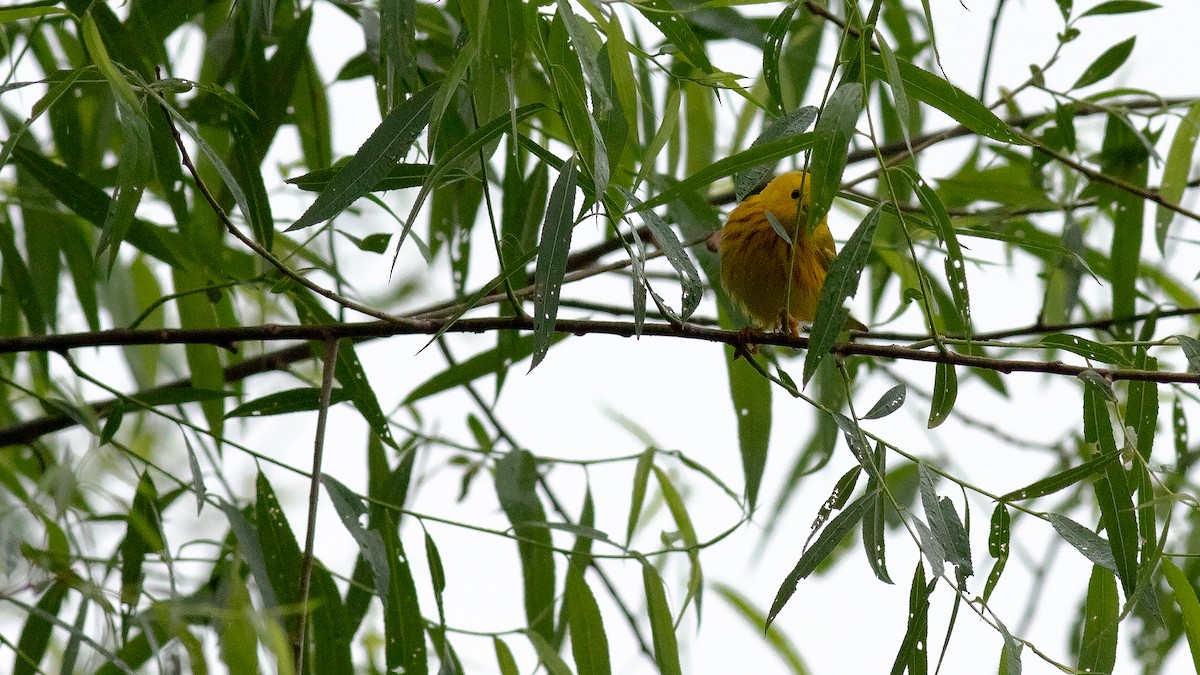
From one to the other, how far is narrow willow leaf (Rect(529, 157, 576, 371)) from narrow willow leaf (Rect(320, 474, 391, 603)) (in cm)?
52

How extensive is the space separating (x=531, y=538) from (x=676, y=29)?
3.15ft

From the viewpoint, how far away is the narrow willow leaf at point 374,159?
119cm

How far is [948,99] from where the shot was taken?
1247 mm

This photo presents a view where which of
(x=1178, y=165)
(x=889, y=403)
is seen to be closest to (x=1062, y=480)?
(x=889, y=403)

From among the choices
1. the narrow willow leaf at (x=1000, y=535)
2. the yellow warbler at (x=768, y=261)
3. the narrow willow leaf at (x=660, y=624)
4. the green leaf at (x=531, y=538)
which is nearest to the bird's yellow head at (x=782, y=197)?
the yellow warbler at (x=768, y=261)

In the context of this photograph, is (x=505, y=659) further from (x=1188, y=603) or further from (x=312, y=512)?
(x=1188, y=603)

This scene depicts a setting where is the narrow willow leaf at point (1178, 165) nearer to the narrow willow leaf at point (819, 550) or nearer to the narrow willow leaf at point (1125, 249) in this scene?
the narrow willow leaf at point (1125, 249)

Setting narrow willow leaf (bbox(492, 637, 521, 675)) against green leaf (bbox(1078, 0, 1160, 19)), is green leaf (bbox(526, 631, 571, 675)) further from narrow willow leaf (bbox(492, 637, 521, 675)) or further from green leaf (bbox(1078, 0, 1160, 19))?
green leaf (bbox(1078, 0, 1160, 19))

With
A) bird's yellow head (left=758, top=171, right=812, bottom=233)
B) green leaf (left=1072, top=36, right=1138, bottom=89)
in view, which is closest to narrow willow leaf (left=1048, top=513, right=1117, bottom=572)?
green leaf (left=1072, top=36, right=1138, bottom=89)

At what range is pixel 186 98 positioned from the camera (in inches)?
81.8

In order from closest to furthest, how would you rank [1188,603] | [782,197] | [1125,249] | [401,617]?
[1188,603], [401,617], [1125,249], [782,197]

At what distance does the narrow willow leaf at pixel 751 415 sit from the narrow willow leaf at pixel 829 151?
2.89ft

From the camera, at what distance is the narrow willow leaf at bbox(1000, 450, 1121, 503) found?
1.32 meters

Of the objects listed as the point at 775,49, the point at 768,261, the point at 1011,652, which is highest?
the point at 768,261
